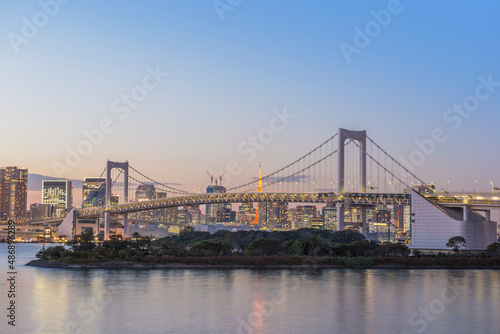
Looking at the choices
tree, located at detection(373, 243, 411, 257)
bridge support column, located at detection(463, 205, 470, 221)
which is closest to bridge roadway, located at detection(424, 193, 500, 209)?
bridge support column, located at detection(463, 205, 470, 221)

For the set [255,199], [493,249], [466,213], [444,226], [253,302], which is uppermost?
[255,199]

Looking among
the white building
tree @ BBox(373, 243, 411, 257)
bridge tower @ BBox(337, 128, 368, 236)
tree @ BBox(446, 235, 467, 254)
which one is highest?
bridge tower @ BBox(337, 128, 368, 236)

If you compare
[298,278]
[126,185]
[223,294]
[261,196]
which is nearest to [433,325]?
[223,294]

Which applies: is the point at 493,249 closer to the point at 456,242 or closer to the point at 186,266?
the point at 456,242

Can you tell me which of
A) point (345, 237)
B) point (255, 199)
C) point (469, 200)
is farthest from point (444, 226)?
point (255, 199)

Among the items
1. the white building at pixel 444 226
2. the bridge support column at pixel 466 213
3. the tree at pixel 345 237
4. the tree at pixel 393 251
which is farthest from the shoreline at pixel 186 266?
the tree at pixel 345 237

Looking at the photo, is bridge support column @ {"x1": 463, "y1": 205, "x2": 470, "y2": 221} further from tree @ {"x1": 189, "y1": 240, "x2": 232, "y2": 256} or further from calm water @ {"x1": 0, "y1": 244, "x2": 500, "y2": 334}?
tree @ {"x1": 189, "y1": 240, "x2": 232, "y2": 256}
